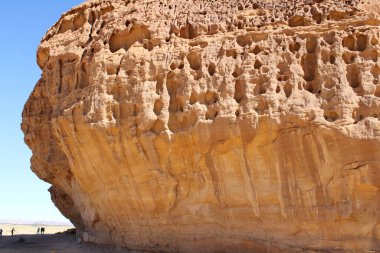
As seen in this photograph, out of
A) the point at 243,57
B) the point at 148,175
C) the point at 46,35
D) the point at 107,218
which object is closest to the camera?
the point at 243,57

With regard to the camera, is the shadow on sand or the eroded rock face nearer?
the eroded rock face

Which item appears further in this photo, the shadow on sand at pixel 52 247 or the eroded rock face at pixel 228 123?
Result: the shadow on sand at pixel 52 247

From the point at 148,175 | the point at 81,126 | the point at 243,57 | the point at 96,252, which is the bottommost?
the point at 96,252

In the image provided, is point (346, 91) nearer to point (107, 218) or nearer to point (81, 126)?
Result: point (81, 126)

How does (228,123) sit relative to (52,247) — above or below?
above

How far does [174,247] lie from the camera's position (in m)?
15.1

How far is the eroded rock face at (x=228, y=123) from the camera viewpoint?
12.5 m

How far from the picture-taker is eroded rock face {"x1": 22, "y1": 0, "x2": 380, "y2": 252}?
12508 millimetres

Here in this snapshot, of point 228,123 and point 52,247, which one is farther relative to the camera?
point 52,247

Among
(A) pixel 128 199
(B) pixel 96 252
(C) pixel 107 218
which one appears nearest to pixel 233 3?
(A) pixel 128 199

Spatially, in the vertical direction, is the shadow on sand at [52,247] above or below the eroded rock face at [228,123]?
below

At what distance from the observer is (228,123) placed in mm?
13586

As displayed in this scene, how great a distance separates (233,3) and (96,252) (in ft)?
32.3

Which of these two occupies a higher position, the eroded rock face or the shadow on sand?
the eroded rock face
